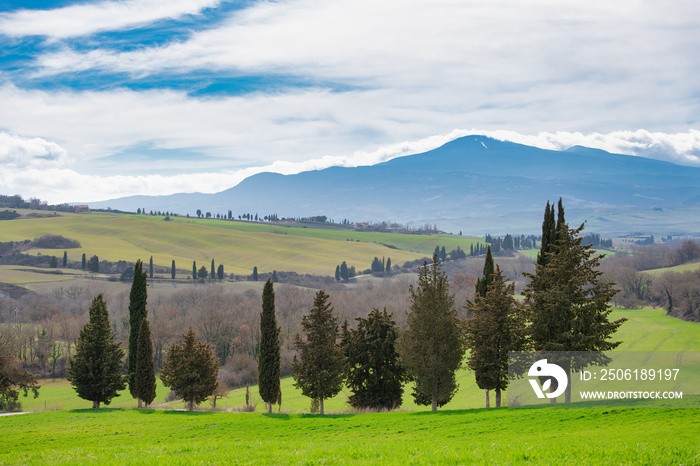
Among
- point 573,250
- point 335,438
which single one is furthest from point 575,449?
point 573,250

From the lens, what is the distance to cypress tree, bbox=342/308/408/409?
4078 centimetres

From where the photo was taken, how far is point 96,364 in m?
42.7

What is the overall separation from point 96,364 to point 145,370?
14.9 feet

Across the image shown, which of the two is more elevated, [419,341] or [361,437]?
[419,341]

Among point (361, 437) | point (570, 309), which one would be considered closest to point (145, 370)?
point (361, 437)

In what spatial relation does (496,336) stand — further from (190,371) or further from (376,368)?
(190,371)

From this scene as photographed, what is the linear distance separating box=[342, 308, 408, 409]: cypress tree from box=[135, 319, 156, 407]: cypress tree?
15.3 meters

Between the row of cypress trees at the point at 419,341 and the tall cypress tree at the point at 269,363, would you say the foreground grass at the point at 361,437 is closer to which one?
the row of cypress trees at the point at 419,341

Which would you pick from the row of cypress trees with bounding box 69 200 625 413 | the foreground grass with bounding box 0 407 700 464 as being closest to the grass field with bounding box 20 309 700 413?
the row of cypress trees with bounding box 69 200 625 413

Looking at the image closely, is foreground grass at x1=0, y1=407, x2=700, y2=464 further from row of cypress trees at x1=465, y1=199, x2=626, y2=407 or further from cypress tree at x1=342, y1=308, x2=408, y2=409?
cypress tree at x1=342, y1=308, x2=408, y2=409

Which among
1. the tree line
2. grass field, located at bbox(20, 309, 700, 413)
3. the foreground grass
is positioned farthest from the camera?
grass field, located at bbox(20, 309, 700, 413)

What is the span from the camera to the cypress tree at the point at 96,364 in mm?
42438

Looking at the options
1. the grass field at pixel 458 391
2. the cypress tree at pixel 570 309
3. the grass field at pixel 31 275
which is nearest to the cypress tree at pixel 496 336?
the cypress tree at pixel 570 309

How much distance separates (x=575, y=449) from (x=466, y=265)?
179259 mm
